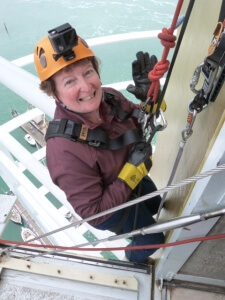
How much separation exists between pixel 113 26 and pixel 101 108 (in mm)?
12586

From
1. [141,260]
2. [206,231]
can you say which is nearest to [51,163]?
[206,231]

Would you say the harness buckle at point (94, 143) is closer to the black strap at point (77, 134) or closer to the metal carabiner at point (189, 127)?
the black strap at point (77, 134)

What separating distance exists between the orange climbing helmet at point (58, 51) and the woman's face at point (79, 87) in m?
0.03

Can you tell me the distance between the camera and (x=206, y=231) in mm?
1007

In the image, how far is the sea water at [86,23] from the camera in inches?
407

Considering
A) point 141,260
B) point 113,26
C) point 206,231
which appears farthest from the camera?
point 113,26

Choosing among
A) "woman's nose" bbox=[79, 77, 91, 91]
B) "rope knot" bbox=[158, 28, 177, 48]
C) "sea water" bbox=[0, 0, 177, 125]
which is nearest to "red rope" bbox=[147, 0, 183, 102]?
"rope knot" bbox=[158, 28, 177, 48]

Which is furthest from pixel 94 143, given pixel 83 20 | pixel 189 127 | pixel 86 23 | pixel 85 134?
pixel 83 20

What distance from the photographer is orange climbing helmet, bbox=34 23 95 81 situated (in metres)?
1.18

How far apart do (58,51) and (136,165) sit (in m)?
0.59

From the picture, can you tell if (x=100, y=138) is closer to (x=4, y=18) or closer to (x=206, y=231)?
(x=206, y=231)

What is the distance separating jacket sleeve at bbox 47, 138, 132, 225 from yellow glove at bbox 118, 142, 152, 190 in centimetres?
4

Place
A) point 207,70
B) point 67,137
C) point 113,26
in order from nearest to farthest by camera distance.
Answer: point 207,70 < point 67,137 < point 113,26

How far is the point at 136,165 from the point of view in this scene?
4.38 feet
